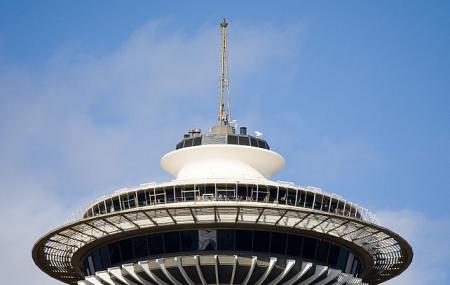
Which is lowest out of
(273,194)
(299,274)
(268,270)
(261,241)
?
(268,270)

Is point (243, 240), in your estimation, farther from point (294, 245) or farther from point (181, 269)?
point (181, 269)

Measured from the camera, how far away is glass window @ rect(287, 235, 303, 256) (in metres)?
99.8

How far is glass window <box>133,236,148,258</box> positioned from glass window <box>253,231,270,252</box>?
8944 mm

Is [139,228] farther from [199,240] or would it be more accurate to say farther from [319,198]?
[319,198]

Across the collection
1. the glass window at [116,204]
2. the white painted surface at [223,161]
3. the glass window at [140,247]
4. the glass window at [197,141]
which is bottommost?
the glass window at [140,247]

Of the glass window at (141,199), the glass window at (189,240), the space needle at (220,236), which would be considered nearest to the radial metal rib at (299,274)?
the space needle at (220,236)

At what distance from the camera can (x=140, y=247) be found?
10012 cm

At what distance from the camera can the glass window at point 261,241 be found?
9875 centimetres

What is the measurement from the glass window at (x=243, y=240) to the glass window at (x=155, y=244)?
6215mm

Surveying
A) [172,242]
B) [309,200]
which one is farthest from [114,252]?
[309,200]

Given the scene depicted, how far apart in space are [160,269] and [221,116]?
22499mm

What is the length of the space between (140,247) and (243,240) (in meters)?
8.58

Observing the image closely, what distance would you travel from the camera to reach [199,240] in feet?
323

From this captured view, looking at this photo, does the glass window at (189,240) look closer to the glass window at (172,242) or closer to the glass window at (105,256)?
the glass window at (172,242)
